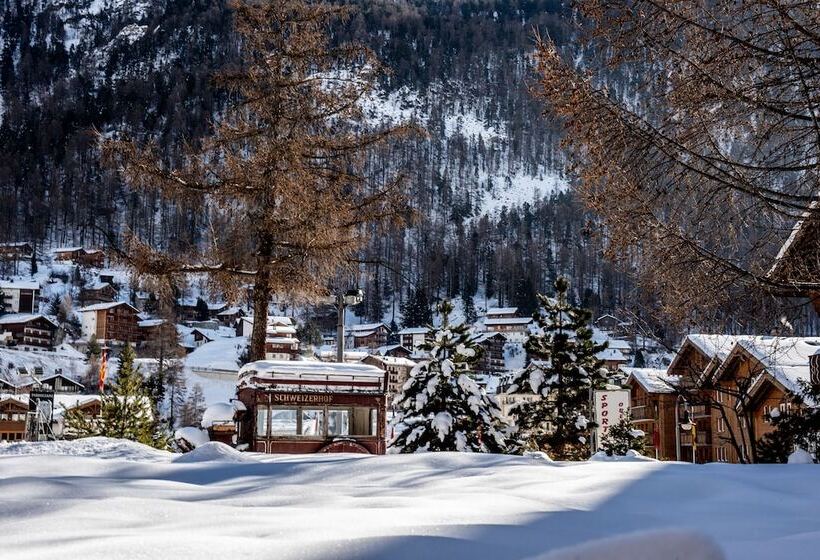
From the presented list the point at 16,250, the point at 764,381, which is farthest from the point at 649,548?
the point at 16,250

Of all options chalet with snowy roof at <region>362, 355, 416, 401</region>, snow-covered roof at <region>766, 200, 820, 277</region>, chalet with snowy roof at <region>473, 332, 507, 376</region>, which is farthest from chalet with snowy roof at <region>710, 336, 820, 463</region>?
chalet with snowy roof at <region>473, 332, 507, 376</region>

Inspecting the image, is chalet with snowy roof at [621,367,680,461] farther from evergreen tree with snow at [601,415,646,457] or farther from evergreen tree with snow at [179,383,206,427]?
evergreen tree with snow at [179,383,206,427]

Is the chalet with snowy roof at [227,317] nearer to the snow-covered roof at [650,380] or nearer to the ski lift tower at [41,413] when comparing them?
the snow-covered roof at [650,380]

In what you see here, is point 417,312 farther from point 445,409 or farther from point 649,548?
point 649,548

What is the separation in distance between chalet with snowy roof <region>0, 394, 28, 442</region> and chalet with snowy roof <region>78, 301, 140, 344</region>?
163ft

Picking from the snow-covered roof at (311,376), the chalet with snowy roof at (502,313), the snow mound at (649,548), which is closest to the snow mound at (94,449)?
the snow-covered roof at (311,376)

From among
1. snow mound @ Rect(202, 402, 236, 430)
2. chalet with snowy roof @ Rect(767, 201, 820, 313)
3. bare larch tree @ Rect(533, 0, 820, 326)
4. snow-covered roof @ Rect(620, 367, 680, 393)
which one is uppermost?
bare larch tree @ Rect(533, 0, 820, 326)

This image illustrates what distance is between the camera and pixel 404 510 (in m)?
Result: 3.24

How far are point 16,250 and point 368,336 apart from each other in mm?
62012

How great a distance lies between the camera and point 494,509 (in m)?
3.45

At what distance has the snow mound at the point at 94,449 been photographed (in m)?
7.76

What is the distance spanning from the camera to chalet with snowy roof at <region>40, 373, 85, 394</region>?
7850 cm

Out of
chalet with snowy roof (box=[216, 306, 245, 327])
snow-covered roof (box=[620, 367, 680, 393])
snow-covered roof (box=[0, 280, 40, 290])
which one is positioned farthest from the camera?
chalet with snowy roof (box=[216, 306, 245, 327])

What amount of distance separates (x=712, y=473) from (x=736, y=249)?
3.98 m
